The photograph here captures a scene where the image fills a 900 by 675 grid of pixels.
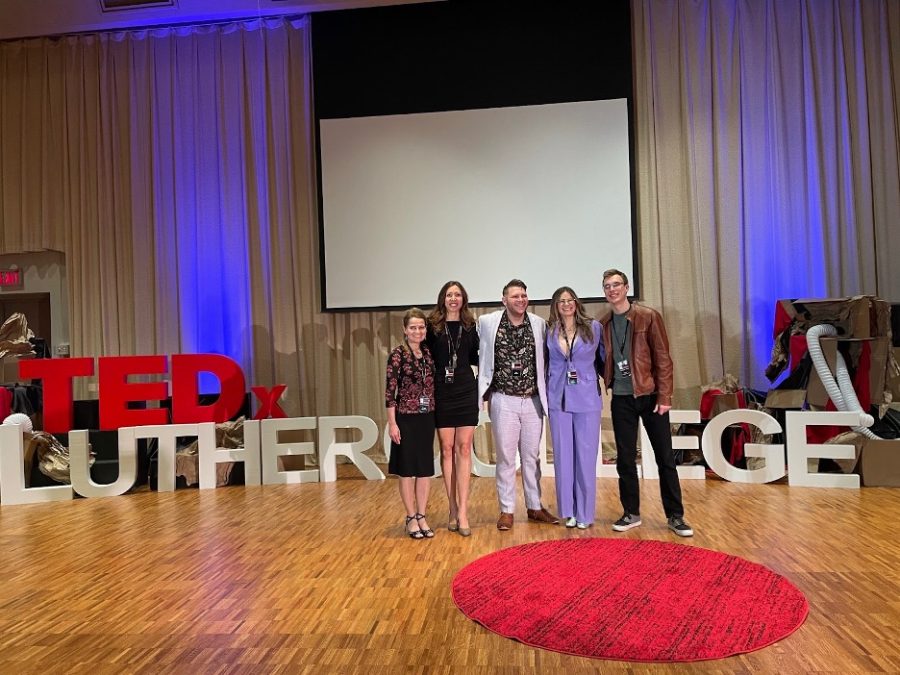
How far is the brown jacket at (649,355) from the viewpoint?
3723 mm

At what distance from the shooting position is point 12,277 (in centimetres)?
738

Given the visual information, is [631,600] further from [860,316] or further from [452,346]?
[860,316]

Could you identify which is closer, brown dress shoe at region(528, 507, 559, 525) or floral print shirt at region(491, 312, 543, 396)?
floral print shirt at region(491, 312, 543, 396)

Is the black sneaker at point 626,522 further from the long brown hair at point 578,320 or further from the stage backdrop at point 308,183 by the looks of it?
the stage backdrop at point 308,183

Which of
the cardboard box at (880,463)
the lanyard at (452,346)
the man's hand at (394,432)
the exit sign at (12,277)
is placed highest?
the exit sign at (12,277)

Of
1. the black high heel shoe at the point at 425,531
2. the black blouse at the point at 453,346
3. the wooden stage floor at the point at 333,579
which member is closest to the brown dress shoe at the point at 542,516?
the wooden stage floor at the point at 333,579

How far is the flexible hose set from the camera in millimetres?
5012

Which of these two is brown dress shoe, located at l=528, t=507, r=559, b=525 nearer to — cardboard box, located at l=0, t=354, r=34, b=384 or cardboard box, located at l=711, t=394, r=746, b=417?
cardboard box, located at l=711, t=394, r=746, b=417

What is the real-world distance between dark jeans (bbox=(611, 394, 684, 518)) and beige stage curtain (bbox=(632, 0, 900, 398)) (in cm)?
291

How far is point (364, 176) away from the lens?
6910 mm

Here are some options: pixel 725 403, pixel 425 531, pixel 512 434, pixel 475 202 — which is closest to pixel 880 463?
pixel 725 403

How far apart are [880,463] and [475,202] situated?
4.03 meters

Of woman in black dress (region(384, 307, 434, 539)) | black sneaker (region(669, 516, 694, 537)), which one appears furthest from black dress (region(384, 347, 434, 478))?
black sneaker (region(669, 516, 694, 537))

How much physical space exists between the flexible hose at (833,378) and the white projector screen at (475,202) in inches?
71.7
